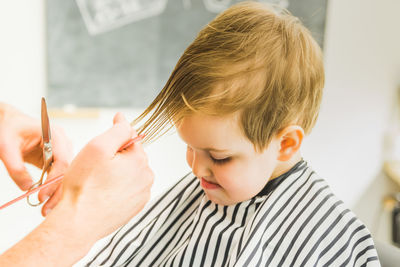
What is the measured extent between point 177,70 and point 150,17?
1385mm

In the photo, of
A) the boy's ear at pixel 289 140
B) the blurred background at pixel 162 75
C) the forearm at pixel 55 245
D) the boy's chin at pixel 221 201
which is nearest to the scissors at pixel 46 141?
the forearm at pixel 55 245

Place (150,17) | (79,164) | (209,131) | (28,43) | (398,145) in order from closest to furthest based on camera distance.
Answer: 1. (79,164)
2. (209,131)
3. (28,43)
4. (150,17)
5. (398,145)

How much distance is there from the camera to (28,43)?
1.96 metres

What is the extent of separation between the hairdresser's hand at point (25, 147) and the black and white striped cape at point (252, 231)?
11.3 inches

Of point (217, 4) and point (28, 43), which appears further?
point (217, 4)

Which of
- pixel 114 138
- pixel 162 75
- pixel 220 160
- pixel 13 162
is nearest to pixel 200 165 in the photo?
pixel 220 160

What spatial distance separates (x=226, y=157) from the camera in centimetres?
87

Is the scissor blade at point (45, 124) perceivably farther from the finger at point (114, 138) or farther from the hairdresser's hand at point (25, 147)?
the finger at point (114, 138)

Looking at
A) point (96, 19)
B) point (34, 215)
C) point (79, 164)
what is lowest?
point (34, 215)

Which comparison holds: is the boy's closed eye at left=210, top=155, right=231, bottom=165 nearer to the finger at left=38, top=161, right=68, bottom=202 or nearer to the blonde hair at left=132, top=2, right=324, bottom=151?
the blonde hair at left=132, top=2, right=324, bottom=151

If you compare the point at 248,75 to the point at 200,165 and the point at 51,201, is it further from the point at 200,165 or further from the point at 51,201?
the point at 51,201

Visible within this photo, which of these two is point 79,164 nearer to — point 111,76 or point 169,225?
point 169,225

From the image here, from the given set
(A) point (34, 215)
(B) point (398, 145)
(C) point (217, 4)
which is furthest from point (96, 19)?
(B) point (398, 145)

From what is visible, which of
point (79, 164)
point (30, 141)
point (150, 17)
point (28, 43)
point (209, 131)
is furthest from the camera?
point (150, 17)
